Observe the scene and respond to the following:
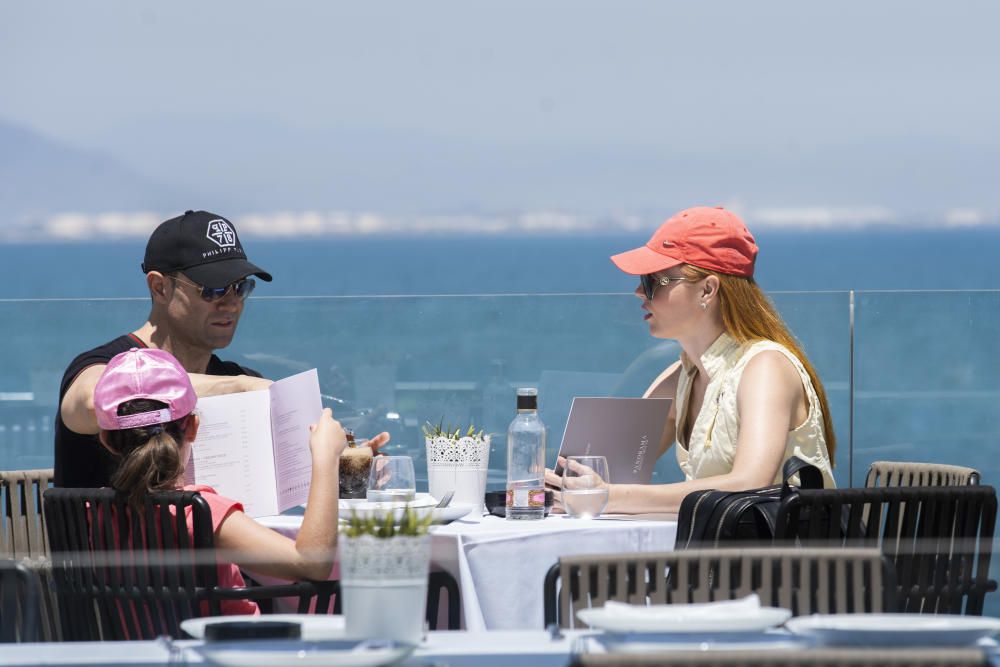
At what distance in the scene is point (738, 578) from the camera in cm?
195

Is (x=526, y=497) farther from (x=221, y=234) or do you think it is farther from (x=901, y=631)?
(x=901, y=631)

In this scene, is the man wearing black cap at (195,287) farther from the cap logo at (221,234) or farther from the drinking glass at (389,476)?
the drinking glass at (389,476)

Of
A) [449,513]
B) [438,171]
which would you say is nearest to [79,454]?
[449,513]

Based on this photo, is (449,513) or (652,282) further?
(652,282)

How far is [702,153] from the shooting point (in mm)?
45406

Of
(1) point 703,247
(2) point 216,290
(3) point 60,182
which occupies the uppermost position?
(3) point 60,182

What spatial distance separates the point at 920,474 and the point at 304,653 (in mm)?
2307

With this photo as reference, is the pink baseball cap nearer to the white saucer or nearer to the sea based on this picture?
the white saucer

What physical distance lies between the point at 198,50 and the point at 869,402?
2536 centimetres

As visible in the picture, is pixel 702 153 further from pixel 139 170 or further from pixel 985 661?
pixel 985 661

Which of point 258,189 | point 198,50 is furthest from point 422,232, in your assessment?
point 198,50

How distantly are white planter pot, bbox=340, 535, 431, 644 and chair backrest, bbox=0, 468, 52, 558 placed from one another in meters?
2.37

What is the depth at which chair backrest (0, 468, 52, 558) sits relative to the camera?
3.75 metres

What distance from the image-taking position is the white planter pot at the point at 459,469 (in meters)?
2.86
